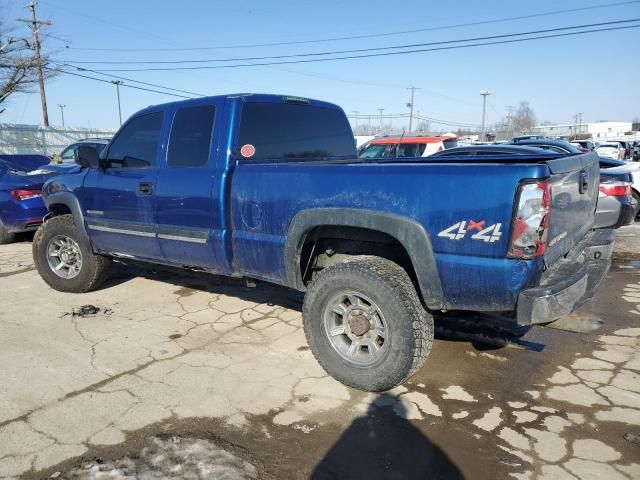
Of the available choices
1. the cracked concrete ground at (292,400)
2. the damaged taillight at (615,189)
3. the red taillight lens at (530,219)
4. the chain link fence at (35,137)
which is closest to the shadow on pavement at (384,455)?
the cracked concrete ground at (292,400)

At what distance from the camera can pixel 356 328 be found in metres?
3.33

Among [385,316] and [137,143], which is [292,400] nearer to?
[385,316]

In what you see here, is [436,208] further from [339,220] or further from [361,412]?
[361,412]

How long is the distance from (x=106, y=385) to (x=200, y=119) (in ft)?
7.14

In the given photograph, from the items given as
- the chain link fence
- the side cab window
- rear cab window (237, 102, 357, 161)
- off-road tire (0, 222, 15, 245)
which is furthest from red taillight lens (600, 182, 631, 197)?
the chain link fence

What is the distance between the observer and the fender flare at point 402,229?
285 centimetres

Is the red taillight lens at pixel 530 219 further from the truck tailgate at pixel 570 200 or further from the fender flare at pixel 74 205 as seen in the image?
the fender flare at pixel 74 205

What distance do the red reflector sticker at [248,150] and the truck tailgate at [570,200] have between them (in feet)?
7.19

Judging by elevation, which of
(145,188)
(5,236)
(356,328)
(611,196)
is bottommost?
(5,236)

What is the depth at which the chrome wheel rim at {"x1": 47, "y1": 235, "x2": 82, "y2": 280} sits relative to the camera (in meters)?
5.45

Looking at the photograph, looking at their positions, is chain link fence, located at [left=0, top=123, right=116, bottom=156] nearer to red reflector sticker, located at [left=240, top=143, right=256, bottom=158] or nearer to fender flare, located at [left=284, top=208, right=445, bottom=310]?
red reflector sticker, located at [left=240, top=143, right=256, bottom=158]

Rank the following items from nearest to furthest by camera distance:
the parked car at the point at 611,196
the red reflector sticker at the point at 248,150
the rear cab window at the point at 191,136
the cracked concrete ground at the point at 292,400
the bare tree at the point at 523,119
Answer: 1. the cracked concrete ground at the point at 292,400
2. the red reflector sticker at the point at 248,150
3. the rear cab window at the point at 191,136
4. the parked car at the point at 611,196
5. the bare tree at the point at 523,119

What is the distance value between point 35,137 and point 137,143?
24753mm

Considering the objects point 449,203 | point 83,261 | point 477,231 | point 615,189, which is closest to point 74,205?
point 83,261
